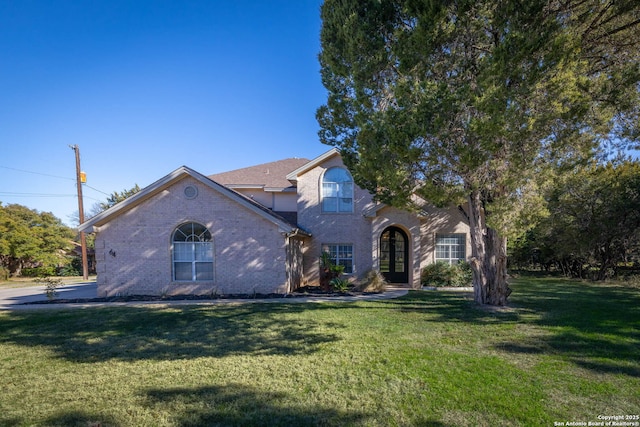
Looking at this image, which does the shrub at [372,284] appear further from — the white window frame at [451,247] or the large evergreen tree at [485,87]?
the large evergreen tree at [485,87]

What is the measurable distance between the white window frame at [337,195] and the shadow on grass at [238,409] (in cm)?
1170

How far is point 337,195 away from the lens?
51.4 feet

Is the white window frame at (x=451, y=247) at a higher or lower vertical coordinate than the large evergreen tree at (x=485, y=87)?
lower

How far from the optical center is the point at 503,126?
21.0 feet

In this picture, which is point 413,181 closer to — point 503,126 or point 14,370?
point 503,126

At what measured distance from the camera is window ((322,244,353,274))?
50.8ft

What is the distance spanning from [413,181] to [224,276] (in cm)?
848

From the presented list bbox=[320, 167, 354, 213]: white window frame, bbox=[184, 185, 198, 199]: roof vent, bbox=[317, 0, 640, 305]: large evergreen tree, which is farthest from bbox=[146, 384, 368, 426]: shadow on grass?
bbox=[320, 167, 354, 213]: white window frame

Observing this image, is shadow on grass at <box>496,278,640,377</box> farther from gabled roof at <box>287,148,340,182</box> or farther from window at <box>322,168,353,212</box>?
gabled roof at <box>287,148,340,182</box>

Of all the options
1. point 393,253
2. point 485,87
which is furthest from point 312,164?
point 485,87

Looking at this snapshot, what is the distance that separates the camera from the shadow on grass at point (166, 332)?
19.8ft

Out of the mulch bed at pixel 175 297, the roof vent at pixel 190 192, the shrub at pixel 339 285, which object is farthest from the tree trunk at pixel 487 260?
the roof vent at pixel 190 192

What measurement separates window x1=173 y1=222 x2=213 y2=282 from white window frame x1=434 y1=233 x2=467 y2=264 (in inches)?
445

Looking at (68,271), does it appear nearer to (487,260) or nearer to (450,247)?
(450,247)
